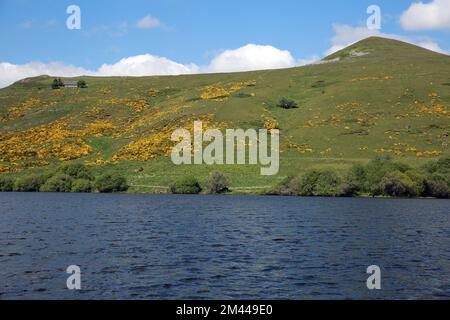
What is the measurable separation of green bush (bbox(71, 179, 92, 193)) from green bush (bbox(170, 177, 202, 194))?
898 inches

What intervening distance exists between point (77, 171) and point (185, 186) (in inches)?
1275

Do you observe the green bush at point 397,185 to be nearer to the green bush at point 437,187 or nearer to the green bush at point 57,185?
the green bush at point 437,187

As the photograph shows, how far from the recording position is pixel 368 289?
27.7 metres

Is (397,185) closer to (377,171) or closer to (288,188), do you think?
(377,171)

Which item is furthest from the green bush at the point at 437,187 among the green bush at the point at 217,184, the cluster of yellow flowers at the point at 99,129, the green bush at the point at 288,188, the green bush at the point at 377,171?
the cluster of yellow flowers at the point at 99,129

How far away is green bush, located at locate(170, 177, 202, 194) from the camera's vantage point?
396 feet

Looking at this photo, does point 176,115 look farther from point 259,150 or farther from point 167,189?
point 167,189

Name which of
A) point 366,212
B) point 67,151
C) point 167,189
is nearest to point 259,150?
point 167,189

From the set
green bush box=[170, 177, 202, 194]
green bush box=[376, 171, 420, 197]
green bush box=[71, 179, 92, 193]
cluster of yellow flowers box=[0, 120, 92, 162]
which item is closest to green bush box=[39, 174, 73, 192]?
green bush box=[71, 179, 92, 193]

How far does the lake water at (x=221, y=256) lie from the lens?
27.0 metres

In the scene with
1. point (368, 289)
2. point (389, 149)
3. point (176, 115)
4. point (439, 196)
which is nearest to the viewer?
point (368, 289)

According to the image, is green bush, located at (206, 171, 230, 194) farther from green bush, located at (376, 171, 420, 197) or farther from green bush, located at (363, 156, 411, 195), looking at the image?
green bush, located at (376, 171, 420, 197)
